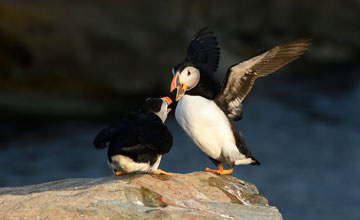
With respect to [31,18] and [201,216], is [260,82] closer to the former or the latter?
[31,18]

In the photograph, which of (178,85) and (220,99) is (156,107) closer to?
(178,85)

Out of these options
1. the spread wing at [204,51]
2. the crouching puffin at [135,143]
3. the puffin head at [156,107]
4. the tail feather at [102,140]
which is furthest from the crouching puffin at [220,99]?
the tail feather at [102,140]

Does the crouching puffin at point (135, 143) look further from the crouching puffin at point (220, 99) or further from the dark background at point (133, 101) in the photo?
the dark background at point (133, 101)

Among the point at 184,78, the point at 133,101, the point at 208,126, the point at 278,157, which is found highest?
the point at 133,101

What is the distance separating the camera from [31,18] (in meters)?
18.7

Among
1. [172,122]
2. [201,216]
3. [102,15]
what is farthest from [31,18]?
[201,216]

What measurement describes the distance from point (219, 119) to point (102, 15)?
488 inches

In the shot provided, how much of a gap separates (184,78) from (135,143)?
4.85 ft

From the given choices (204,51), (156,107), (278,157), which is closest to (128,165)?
(156,107)

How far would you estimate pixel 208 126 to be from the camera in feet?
26.1

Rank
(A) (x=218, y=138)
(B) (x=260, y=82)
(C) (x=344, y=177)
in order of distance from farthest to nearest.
Answer: (B) (x=260, y=82)
(C) (x=344, y=177)
(A) (x=218, y=138)

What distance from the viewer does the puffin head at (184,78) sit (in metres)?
8.04

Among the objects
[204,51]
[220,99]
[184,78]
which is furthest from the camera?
[204,51]

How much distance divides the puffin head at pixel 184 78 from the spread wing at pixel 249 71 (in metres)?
0.38
